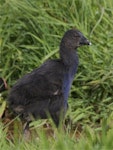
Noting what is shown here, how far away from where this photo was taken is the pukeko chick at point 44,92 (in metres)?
8.02

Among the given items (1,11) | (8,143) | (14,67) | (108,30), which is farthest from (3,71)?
(8,143)

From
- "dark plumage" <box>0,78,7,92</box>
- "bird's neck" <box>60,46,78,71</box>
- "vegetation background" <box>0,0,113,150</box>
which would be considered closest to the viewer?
"bird's neck" <box>60,46,78,71</box>

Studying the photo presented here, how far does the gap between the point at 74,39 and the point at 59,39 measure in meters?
0.61

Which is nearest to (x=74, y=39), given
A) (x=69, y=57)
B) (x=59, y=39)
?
(x=69, y=57)

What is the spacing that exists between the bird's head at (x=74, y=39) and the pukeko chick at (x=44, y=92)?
345 mm

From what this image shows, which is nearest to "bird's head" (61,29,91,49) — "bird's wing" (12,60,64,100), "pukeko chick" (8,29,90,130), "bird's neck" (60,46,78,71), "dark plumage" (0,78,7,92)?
"bird's neck" (60,46,78,71)

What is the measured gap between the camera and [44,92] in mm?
8117

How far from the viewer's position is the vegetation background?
921 cm

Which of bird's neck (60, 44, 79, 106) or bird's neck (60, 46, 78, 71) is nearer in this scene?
bird's neck (60, 44, 79, 106)

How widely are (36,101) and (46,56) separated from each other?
46.9 inches

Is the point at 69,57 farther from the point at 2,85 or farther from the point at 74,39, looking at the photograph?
the point at 2,85

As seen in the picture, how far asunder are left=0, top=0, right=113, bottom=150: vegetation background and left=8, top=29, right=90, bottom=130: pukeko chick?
727 millimetres

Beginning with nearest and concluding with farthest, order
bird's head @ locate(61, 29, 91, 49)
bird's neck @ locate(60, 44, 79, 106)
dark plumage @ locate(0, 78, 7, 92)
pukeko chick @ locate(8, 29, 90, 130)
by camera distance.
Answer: pukeko chick @ locate(8, 29, 90, 130) → bird's neck @ locate(60, 44, 79, 106) → bird's head @ locate(61, 29, 91, 49) → dark plumage @ locate(0, 78, 7, 92)

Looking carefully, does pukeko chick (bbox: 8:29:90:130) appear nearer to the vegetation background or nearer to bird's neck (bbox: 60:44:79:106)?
→ bird's neck (bbox: 60:44:79:106)
